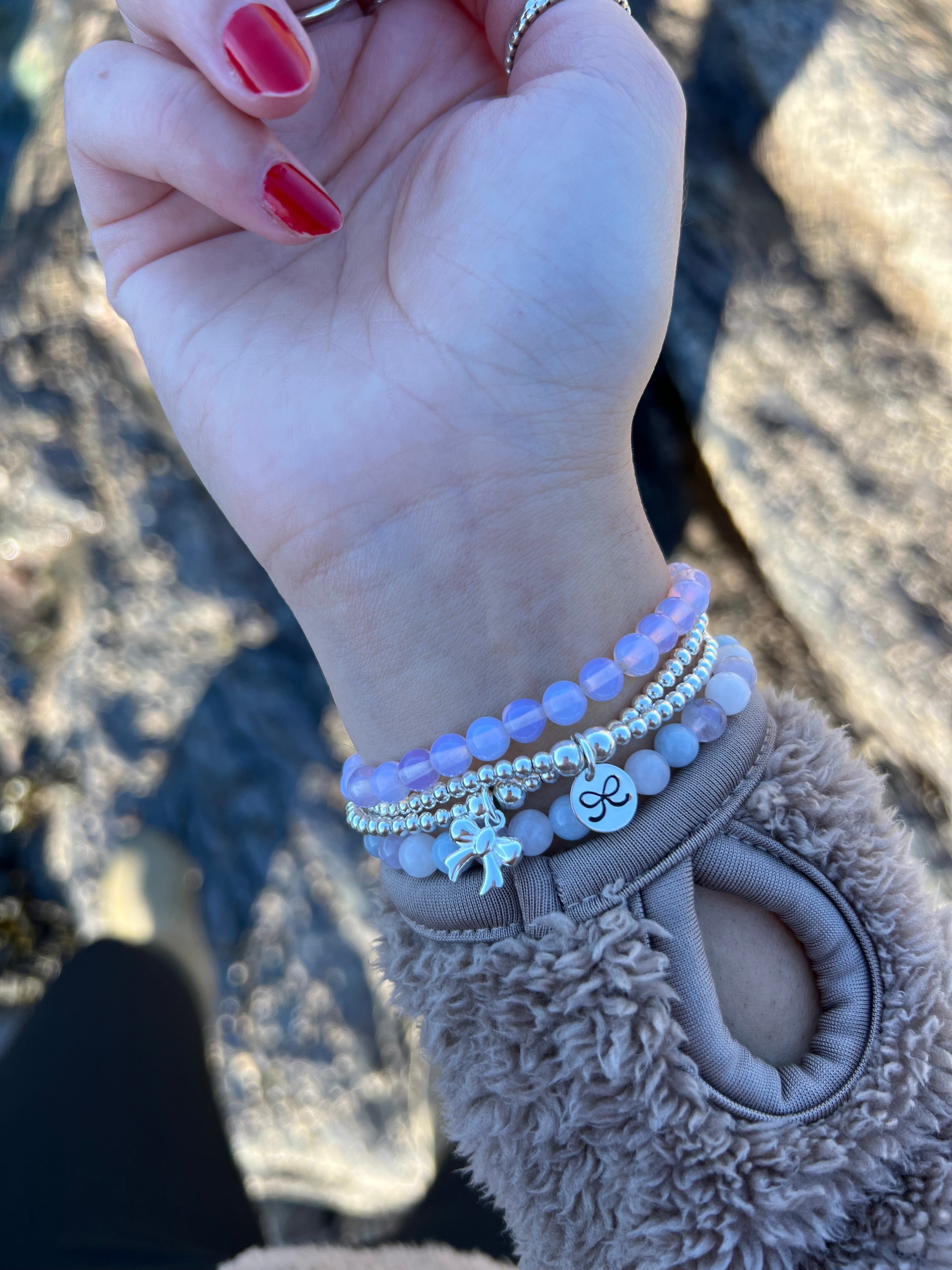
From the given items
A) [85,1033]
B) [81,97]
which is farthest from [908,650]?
[85,1033]

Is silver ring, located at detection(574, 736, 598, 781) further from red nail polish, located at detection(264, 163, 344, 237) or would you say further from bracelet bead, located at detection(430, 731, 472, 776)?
red nail polish, located at detection(264, 163, 344, 237)

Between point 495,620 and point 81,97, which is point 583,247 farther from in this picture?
point 81,97

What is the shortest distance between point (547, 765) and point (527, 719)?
5cm

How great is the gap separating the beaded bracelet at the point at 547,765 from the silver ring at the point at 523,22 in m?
0.69

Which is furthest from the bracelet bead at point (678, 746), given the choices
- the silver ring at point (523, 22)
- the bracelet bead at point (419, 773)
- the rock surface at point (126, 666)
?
the rock surface at point (126, 666)

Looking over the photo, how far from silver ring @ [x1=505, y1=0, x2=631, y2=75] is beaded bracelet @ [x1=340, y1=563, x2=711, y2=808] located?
64 cm

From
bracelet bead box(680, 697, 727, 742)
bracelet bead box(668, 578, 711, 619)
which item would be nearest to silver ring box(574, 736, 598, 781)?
bracelet bead box(680, 697, 727, 742)

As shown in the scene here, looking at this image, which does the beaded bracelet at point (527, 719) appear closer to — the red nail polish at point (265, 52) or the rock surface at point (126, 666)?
the red nail polish at point (265, 52)

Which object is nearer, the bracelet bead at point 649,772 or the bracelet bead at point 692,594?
the bracelet bead at point 649,772

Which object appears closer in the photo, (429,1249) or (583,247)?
(583,247)

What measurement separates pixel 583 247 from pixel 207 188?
379 mm

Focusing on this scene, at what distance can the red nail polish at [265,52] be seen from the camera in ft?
2.29

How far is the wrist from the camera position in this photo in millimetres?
853

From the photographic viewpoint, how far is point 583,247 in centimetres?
82
